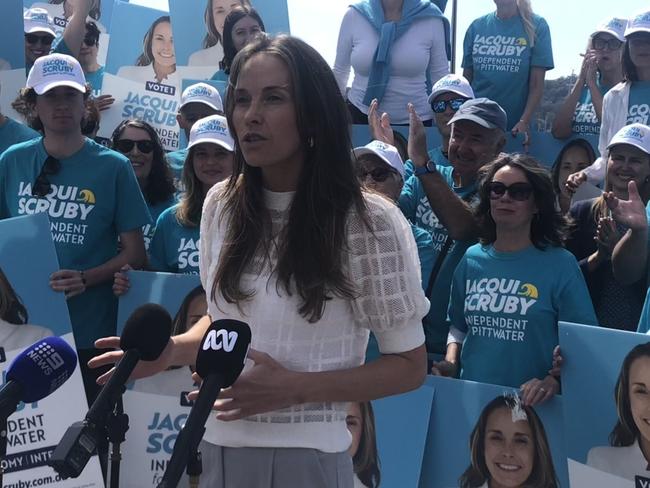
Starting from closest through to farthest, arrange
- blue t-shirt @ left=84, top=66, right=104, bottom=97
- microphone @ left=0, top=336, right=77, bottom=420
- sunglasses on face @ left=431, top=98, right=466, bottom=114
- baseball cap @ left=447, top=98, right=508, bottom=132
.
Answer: microphone @ left=0, top=336, right=77, bottom=420
baseball cap @ left=447, top=98, right=508, bottom=132
sunglasses on face @ left=431, top=98, right=466, bottom=114
blue t-shirt @ left=84, top=66, right=104, bottom=97

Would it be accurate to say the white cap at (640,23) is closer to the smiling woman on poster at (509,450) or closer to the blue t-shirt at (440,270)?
the blue t-shirt at (440,270)

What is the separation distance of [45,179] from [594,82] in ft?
12.8

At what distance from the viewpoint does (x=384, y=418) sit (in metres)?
5.32

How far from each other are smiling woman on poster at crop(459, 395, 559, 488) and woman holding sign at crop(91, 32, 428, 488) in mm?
2412

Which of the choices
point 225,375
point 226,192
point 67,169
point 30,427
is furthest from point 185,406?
point 225,375

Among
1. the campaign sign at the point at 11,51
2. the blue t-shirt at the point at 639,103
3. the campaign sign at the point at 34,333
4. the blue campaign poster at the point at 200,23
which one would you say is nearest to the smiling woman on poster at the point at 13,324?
the campaign sign at the point at 34,333

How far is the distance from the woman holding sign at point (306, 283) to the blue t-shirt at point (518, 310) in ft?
7.92

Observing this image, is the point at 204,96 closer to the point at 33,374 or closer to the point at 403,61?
the point at 403,61

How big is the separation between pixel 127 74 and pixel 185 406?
145 inches

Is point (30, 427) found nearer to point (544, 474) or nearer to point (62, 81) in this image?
point (62, 81)

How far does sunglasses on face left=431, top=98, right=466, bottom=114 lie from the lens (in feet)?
22.4

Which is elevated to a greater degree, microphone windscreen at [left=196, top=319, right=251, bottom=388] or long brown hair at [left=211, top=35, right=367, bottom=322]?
long brown hair at [left=211, top=35, right=367, bottom=322]

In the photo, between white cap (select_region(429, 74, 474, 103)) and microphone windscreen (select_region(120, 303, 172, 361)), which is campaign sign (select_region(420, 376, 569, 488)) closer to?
white cap (select_region(429, 74, 474, 103))

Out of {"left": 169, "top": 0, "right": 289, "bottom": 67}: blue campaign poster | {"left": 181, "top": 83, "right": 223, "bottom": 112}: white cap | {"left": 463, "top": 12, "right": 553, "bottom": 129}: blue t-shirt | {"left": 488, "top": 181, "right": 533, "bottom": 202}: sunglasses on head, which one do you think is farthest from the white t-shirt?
{"left": 488, "top": 181, "right": 533, "bottom": 202}: sunglasses on head
